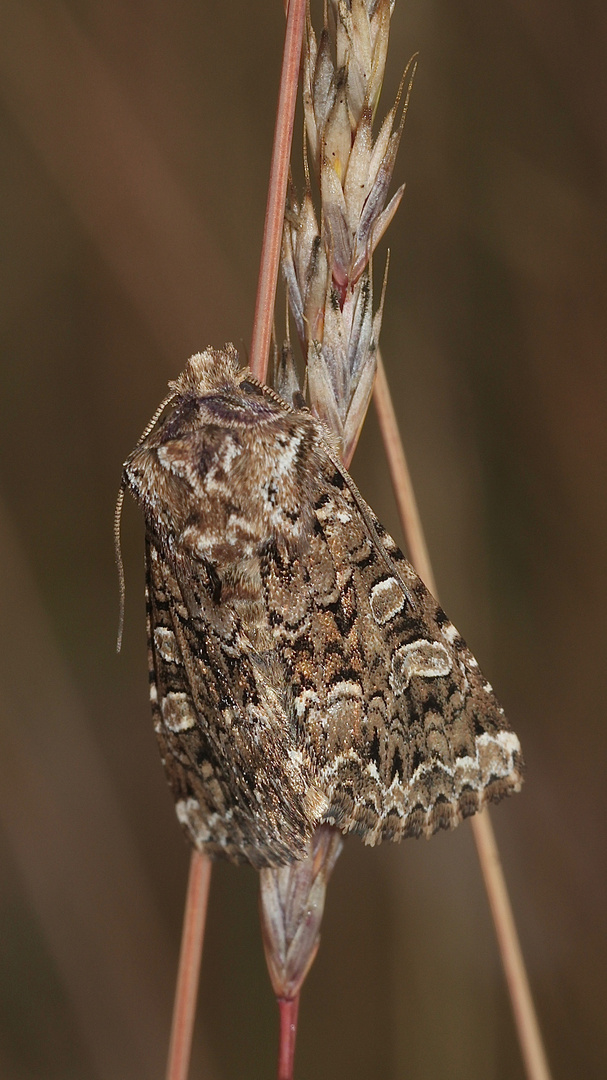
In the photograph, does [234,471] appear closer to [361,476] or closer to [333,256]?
[333,256]

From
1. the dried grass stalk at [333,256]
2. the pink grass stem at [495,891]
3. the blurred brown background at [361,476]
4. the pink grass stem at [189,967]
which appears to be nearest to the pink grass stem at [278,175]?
the dried grass stalk at [333,256]

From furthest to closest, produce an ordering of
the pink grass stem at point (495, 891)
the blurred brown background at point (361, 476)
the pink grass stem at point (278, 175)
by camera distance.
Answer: the blurred brown background at point (361, 476) < the pink grass stem at point (495, 891) < the pink grass stem at point (278, 175)

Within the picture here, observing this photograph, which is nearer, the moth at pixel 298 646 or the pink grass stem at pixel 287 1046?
the pink grass stem at pixel 287 1046

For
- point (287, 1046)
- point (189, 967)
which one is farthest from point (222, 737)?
point (287, 1046)

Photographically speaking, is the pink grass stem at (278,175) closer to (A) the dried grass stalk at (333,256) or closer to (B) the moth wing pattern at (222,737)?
(A) the dried grass stalk at (333,256)

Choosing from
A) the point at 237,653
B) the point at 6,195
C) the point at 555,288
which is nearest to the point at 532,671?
the point at 555,288

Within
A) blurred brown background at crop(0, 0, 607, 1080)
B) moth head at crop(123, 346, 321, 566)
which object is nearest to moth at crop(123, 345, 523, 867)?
moth head at crop(123, 346, 321, 566)

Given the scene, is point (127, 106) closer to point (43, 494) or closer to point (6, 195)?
point (6, 195)
